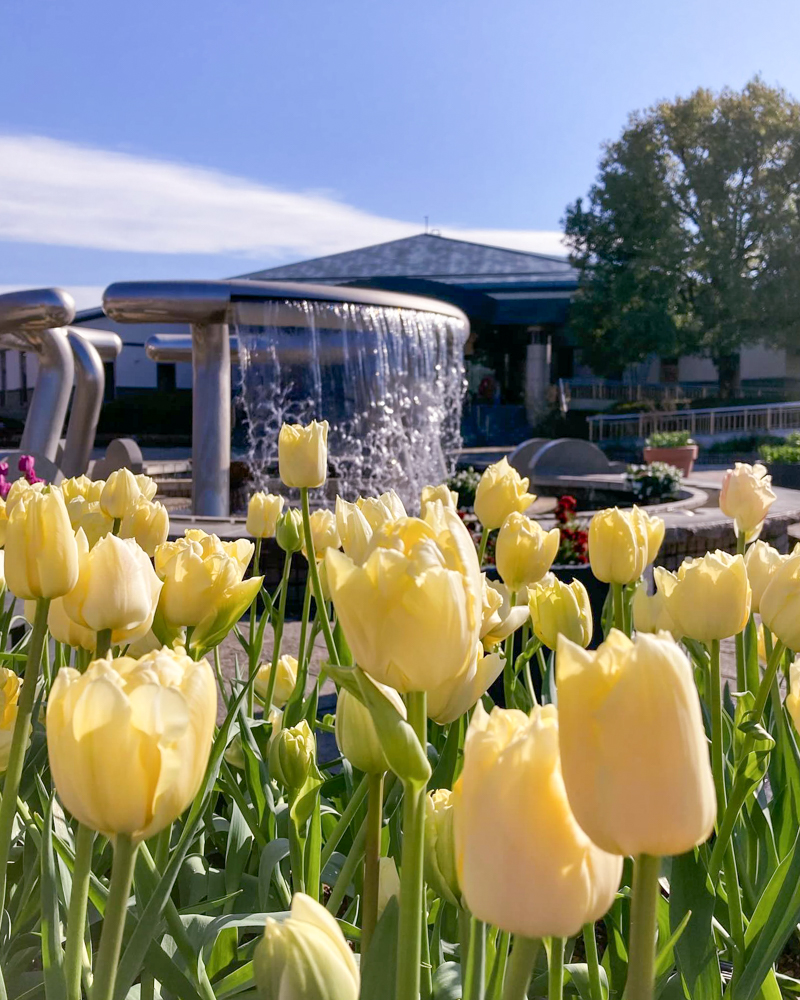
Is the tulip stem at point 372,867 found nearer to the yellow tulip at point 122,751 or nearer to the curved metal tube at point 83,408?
the yellow tulip at point 122,751

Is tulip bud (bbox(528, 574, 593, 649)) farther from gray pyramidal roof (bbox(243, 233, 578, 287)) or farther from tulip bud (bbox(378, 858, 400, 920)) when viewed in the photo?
gray pyramidal roof (bbox(243, 233, 578, 287))

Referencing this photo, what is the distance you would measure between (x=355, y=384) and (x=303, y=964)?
907 centimetres

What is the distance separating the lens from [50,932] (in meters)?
0.78

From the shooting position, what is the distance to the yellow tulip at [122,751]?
20.3 inches

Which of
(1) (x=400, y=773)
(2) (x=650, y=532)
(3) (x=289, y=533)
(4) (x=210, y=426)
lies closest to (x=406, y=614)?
(1) (x=400, y=773)

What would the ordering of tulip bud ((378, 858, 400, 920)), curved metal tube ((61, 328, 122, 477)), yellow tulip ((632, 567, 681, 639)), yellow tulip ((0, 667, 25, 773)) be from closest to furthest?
1. tulip bud ((378, 858, 400, 920))
2. yellow tulip ((0, 667, 25, 773))
3. yellow tulip ((632, 567, 681, 639))
4. curved metal tube ((61, 328, 122, 477))

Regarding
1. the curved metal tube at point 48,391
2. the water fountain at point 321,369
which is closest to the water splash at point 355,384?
the water fountain at point 321,369

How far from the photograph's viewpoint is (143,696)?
52 cm

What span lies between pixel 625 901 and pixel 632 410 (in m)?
22.7

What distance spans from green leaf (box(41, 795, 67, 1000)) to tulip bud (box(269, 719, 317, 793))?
0.92 ft

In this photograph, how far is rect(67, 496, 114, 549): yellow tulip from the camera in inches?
56.9

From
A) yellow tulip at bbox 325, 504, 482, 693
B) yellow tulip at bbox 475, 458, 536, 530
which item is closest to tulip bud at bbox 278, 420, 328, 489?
yellow tulip at bbox 475, 458, 536, 530

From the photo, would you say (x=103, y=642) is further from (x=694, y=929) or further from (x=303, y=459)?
(x=303, y=459)

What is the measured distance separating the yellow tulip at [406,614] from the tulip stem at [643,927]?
164 mm
